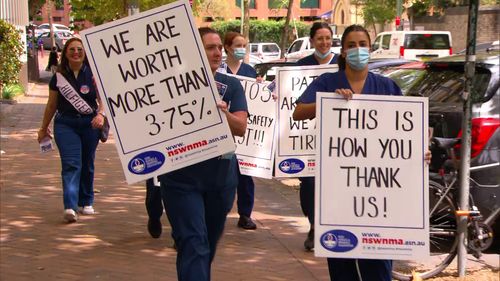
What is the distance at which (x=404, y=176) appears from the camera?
436cm

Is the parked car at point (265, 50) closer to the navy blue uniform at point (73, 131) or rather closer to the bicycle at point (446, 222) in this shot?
the navy blue uniform at point (73, 131)

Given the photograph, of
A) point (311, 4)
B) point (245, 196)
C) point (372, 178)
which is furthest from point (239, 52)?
point (311, 4)

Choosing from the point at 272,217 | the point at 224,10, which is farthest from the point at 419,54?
the point at 224,10

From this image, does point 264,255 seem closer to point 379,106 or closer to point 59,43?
point 379,106

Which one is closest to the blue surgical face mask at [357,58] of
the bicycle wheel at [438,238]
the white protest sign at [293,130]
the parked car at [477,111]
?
the bicycle wheel at [438,238]

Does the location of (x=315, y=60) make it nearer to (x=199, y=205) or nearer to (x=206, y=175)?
Answer: (x=206, y=175)

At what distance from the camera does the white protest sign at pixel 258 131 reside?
8.02m

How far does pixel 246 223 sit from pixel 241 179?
18.1 inches

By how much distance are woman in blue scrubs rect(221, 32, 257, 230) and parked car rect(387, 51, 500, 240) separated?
1.72 meters

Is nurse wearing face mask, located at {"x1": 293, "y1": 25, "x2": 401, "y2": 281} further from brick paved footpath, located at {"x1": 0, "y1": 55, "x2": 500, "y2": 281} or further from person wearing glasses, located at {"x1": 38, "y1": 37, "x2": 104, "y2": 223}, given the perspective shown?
person wearing glasses, located at {"x1": 38, "y1": 37, "x2": 104, "y2": 223}

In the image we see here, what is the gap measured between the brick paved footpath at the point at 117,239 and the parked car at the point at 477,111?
1.47 m

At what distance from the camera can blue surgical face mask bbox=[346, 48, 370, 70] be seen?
179 inches

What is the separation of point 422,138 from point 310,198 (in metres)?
2.59

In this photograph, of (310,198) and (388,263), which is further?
(310,198)
